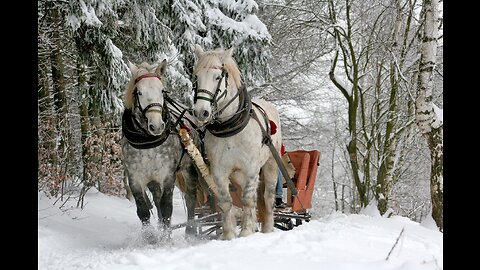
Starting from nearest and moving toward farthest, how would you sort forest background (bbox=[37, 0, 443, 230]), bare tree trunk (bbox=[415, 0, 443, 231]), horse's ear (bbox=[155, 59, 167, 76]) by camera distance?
horse's ear (bbox=[155, 59, 167, 76]) → bare tree trunk (bbox=[415, 0, 443, 231]) → forest background (bbox=[37, 0, 443, 230])

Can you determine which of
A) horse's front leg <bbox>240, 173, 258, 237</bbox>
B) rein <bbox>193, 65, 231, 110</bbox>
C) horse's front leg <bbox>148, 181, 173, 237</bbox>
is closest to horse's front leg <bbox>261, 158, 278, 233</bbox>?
horse's front leg <bbox>240, 173, 258, 237</bbox>

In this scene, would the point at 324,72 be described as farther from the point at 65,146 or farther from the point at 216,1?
the point at 65,146

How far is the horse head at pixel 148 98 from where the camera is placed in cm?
490

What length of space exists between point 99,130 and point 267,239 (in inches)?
212

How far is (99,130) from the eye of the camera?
884 centimetres

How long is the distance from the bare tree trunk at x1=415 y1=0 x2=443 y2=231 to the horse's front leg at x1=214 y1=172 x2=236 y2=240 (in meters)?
2.96

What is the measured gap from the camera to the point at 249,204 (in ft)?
17.9

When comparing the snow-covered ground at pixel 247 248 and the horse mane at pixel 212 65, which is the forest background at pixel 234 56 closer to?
the snow-covered ground at pixel 247 248

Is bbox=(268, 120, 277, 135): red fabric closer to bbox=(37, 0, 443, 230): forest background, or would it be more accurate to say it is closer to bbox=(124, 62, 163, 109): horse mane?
bbox=(124, 62, 163, 109): horse mane

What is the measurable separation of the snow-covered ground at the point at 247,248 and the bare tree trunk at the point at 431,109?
0.67m

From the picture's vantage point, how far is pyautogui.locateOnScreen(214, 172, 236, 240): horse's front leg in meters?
5.33

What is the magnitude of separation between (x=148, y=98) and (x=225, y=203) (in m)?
1.41

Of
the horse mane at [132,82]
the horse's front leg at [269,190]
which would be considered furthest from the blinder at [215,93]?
the horse's front leg at [269,190]
